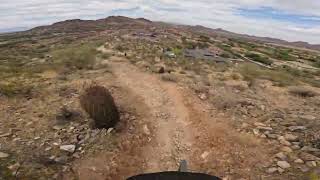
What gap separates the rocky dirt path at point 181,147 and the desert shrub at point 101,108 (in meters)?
0.73

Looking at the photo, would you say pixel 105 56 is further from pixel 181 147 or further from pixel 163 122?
pixel 181 147

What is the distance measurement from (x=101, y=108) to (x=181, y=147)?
8.67ft

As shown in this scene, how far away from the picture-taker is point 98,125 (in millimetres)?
13117

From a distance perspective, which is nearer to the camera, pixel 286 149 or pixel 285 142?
pixel 286 149

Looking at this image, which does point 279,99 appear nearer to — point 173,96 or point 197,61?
point 173,96

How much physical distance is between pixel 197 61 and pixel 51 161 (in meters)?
16.6

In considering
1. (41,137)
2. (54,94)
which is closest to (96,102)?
(41,137)

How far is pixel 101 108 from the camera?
13148 mm

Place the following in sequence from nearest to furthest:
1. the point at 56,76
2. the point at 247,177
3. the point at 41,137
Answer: the point at 247,177
the point at 41,137
the point at 56,76

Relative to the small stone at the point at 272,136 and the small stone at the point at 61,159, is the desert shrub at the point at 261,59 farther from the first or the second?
the small stone at the point at 61,159

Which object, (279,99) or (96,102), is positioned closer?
(96,102)

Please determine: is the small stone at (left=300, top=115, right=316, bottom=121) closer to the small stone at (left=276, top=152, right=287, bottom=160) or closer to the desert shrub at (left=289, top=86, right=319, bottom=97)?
the small stone at (left=276, top=152, right=287, bottom=160)

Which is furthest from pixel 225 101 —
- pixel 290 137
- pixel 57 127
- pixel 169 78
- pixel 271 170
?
pixel 57 127

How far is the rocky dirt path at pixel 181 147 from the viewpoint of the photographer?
1111 cm
